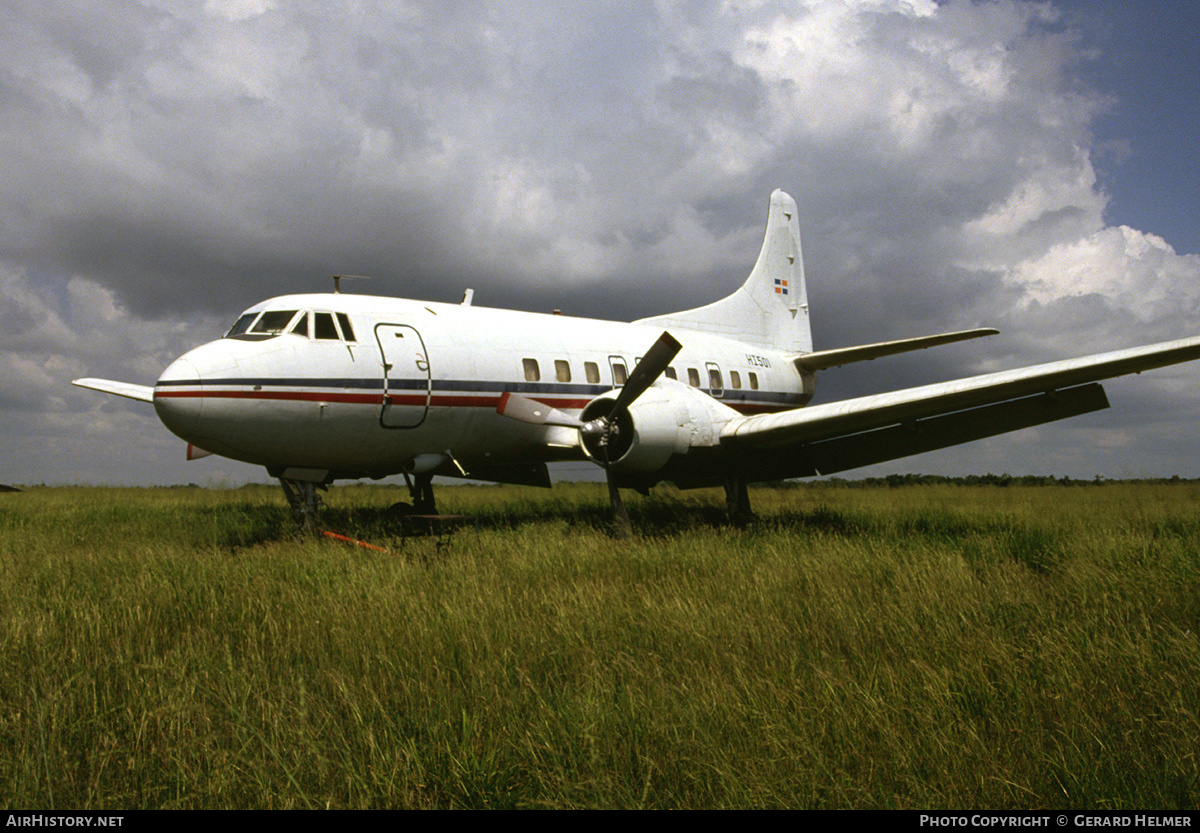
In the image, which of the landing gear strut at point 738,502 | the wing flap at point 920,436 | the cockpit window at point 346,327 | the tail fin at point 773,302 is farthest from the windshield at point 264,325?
the tail fin at point 773,302

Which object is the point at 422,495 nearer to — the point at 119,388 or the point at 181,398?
the point at 181,398

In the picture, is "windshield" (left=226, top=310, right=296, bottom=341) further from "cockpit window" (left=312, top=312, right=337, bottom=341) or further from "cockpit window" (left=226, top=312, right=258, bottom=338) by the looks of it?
"cockpit window" (left=312, top=312, right=337, bottom=341)

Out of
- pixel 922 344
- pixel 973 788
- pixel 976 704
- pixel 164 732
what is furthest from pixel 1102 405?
pixel 164 732

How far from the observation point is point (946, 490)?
27.9m

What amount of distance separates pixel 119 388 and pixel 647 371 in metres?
13.2

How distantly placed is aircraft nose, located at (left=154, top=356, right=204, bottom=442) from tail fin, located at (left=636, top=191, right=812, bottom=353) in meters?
11.6

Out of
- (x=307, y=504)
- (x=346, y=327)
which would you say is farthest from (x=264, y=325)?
(x=307, y=504)

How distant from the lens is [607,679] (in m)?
4.47

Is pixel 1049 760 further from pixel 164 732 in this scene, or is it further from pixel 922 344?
pixel 922 344

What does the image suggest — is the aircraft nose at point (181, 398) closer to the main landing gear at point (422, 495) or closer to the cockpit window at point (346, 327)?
the cockpit window at point (346, 327)

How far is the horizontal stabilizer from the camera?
16.0m

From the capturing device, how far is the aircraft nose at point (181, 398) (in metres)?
9.41

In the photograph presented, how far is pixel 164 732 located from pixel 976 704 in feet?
14.1

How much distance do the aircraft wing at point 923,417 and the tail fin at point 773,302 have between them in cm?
543
